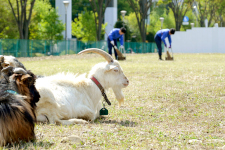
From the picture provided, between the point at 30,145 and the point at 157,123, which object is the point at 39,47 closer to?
the point at 157,123

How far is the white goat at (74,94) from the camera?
5594mm

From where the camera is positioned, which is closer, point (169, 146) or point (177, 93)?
point (169, 146)

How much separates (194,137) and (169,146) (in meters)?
0.69

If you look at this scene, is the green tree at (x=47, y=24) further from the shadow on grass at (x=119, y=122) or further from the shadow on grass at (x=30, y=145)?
the shadow on grass at (x=30, y=145)

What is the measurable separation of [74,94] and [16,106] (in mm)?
2091

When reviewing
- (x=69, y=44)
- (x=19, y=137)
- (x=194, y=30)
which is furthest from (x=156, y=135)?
(x=194, y=30)

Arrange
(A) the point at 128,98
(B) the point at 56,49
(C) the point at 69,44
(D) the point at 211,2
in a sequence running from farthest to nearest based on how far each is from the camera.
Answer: (D) the point at 211,2 < (C) the point at 69,44 < (B) the point at 56,49 < (A) the point at 128,98

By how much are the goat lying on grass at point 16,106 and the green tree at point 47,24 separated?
40.3 meters

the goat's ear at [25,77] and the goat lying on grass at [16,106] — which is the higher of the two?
the goat's ear at [25,77]

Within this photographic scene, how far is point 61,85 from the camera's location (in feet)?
20.3

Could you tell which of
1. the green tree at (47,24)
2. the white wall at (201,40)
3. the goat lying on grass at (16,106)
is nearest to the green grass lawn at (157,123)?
the goat lying on grass at (16,106)

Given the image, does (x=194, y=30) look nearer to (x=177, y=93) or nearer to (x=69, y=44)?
(x=69, y=44)

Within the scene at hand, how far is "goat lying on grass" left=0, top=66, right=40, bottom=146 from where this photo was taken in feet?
12.8

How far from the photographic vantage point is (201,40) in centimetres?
4903
